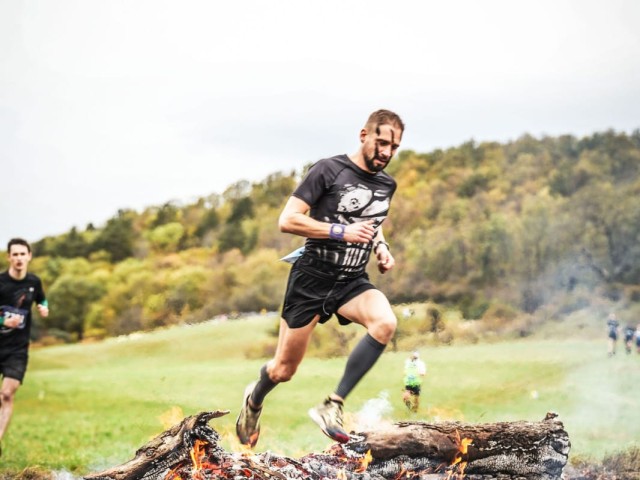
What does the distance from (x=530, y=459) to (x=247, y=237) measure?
41.5ft

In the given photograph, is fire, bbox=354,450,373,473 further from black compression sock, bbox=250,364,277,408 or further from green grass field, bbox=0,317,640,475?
green grass field, bbox=0,317,640,475

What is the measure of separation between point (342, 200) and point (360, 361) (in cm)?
107

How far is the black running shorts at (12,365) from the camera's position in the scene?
837 centimetres

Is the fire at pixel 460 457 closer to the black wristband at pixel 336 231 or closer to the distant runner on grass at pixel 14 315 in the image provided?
the black wristband at pixel 336 231

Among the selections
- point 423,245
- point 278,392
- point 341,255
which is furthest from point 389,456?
point 423,245

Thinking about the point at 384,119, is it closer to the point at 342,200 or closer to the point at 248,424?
the point at 342,200

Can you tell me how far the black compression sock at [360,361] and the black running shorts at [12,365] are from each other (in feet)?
14.1

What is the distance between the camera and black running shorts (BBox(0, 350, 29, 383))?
837 centimetres

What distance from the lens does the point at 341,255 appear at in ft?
18.2

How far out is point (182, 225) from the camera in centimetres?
1922

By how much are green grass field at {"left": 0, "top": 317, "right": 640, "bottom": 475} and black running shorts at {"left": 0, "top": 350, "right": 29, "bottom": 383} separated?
39.9 inches

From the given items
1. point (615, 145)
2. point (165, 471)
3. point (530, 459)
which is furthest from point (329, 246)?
point (615, 145)

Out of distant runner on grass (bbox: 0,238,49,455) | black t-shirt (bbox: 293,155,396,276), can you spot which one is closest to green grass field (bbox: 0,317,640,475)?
distant runner on grass (bbox: 0,238,49,455)

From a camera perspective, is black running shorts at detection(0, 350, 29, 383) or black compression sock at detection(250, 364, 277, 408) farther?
black running shorts at detection(0, 350, 29, 383)
